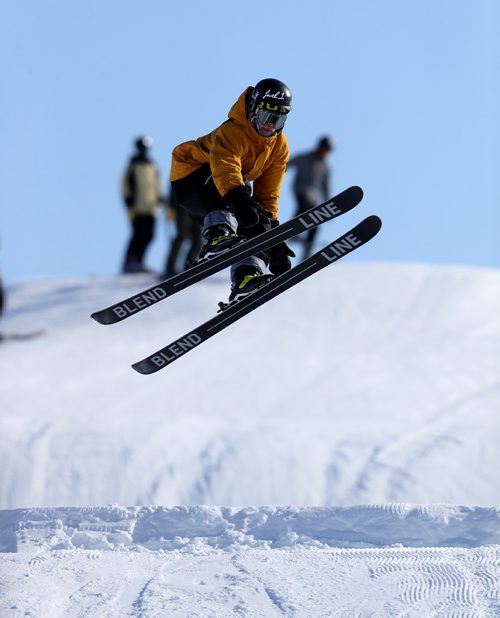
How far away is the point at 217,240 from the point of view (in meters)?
8.09

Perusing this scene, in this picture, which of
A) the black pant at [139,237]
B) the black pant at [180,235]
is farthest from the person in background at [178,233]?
the black pant at [139,237]

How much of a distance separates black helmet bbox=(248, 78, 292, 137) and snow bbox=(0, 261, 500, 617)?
9.61ft

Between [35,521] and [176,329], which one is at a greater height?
[176,329]

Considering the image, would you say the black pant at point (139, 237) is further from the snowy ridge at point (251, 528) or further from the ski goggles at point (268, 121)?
the ski goggles at point (268, 121)

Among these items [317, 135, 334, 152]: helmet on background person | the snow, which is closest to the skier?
the snow

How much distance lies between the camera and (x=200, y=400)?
14.4 metres

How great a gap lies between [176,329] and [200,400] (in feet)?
7.67

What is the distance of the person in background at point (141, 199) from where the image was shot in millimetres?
16219

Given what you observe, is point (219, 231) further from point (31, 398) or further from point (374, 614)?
point (31, 398)

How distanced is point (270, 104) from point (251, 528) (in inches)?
144

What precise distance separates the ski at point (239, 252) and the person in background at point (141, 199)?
24.3ft

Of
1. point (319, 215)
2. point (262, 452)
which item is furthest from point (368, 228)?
point (262, 452)

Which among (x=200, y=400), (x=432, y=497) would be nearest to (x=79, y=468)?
(x=200, y=400)

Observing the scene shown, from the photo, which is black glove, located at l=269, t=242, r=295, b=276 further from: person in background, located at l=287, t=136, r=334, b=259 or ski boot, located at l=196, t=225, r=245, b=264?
person in background, located at l=287, t=136, r=334, b=259
